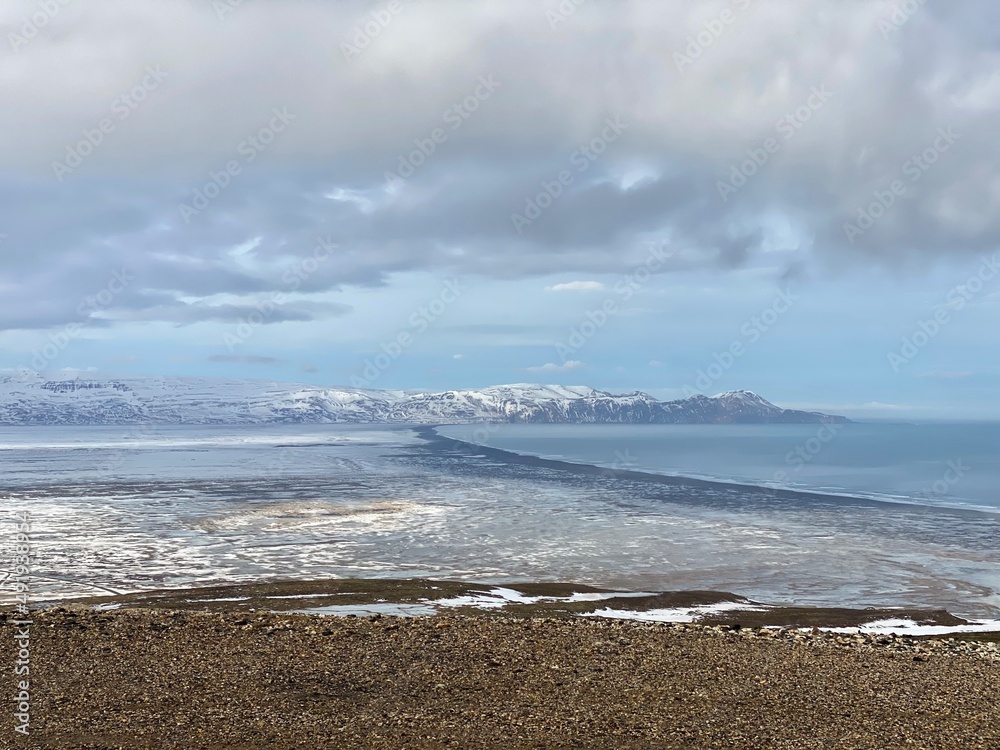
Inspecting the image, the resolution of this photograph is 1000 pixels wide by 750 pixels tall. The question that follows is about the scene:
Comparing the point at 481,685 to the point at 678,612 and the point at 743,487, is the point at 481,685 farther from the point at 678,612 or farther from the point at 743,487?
the point at 743,487

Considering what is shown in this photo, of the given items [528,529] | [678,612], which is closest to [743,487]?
[528,529]

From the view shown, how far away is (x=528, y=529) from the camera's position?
118ft

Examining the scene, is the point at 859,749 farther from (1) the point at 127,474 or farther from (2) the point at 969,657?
(1) the point at 127,474

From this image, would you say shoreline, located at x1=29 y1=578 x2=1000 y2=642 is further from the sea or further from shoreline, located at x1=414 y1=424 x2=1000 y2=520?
shoreline, located at x1=414 y1=424 x2=1000 y2=520

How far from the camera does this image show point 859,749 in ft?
35.0

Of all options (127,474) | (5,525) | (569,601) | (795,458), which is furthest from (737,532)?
(795,458)

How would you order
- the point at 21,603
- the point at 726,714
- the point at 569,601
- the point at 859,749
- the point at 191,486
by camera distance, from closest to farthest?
the point at 859,749 < the point at 726,714 < the point at 21,603 < the point at 569,601 < the point at 191,486

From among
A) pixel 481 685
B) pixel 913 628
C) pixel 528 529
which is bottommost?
pixel 528 529

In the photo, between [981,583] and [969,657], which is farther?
[981,583]

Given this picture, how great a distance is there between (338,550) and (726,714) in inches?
804

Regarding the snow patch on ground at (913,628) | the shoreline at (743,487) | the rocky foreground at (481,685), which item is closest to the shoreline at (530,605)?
the snow patch on ground at (913,628)

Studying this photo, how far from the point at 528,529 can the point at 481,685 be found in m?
23.3

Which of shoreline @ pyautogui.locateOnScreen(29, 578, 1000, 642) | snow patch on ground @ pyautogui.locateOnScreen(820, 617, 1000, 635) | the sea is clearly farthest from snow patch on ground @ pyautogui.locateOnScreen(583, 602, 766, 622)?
snow patch on ground @ pyautogui.locateOnScreen(820, 617, 1000, 635)

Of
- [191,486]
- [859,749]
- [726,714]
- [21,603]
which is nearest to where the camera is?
[859,749]
